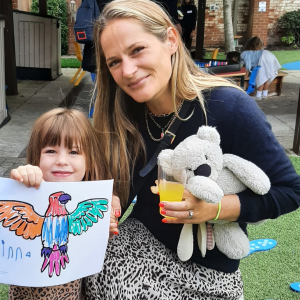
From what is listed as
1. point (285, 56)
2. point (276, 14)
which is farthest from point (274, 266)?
point (276, 14)

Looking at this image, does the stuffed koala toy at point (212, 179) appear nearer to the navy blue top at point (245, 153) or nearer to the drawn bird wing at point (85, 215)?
the navy blue top at point (245, 153)

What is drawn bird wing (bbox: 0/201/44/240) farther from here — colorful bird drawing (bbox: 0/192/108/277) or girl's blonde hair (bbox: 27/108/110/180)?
girl's blonde hair (bbox: 27/108/110/180)

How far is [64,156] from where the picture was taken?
1.58 metres

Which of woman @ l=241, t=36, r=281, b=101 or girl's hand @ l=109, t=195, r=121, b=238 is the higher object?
woman @ l=241, t=36, r=281, b=101

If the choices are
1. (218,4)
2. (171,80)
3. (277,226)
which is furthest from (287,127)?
(218,4)

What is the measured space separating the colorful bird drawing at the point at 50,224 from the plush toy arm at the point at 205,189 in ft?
1.40

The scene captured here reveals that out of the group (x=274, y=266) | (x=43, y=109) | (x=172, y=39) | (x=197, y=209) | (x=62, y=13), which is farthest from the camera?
(x=62, y=13)

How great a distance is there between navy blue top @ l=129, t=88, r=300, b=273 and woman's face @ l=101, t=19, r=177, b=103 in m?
0.20

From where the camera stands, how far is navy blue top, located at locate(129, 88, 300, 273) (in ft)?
4.83

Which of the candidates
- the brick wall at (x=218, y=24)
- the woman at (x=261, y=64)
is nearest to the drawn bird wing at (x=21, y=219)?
the woman at (x=261, y=64)

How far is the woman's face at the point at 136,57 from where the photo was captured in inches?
59.2

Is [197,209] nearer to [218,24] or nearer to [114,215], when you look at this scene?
[114,215]

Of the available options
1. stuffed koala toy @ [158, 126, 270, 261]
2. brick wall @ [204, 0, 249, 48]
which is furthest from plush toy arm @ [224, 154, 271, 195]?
brick wall @ [204, 0, 249, 48]

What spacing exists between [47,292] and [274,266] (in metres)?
1.52
